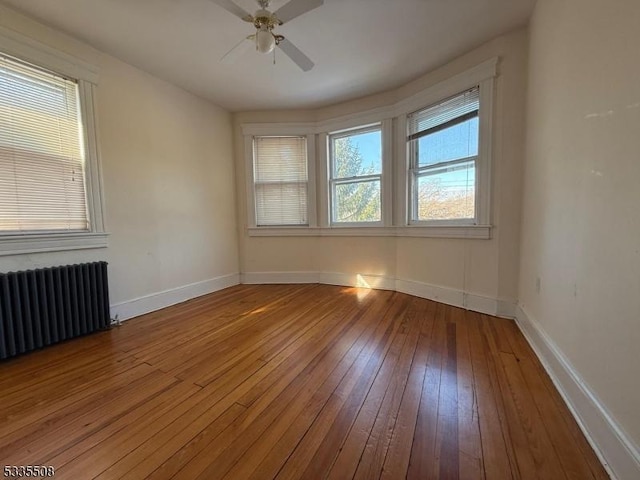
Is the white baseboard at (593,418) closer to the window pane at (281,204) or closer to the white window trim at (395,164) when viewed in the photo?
the white window trim at (395,164)

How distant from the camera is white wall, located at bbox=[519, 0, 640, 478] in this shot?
107cm

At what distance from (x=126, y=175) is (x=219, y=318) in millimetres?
1783

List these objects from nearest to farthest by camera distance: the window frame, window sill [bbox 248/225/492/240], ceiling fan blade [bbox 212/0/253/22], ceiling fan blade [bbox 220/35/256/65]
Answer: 1. ceiling fan blade [bbox 212/0/253/22]
2. ceiling fan blade [bbox 220/35/256/65]
3. window sill [bbox 248/225/492/240]
4. the window frame

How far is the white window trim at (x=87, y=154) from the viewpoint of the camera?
7.07ft

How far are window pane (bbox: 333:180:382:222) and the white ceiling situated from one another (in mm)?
1299

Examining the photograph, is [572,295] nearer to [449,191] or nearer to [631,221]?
[631,221]

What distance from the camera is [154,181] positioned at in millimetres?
3188

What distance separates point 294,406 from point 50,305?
2.25 metres

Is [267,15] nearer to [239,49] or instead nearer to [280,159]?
[239,49]

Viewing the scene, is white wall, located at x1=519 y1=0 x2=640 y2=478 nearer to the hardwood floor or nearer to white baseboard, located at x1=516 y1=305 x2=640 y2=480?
white baseboard, located at x1=516 y1=305 x2=640 y2=480

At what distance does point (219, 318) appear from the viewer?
2.90 m

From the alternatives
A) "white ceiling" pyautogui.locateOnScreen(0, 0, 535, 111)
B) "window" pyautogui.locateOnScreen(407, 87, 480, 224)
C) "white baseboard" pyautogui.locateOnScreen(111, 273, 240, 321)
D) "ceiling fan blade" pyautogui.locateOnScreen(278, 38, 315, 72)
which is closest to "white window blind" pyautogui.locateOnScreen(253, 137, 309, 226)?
"white ceiling" pyautogui.locateOnScreen(0, 0, 535, 111)

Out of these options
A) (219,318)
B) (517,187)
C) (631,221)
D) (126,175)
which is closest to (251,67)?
(126,175)

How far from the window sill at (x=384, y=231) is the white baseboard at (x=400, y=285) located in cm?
60
